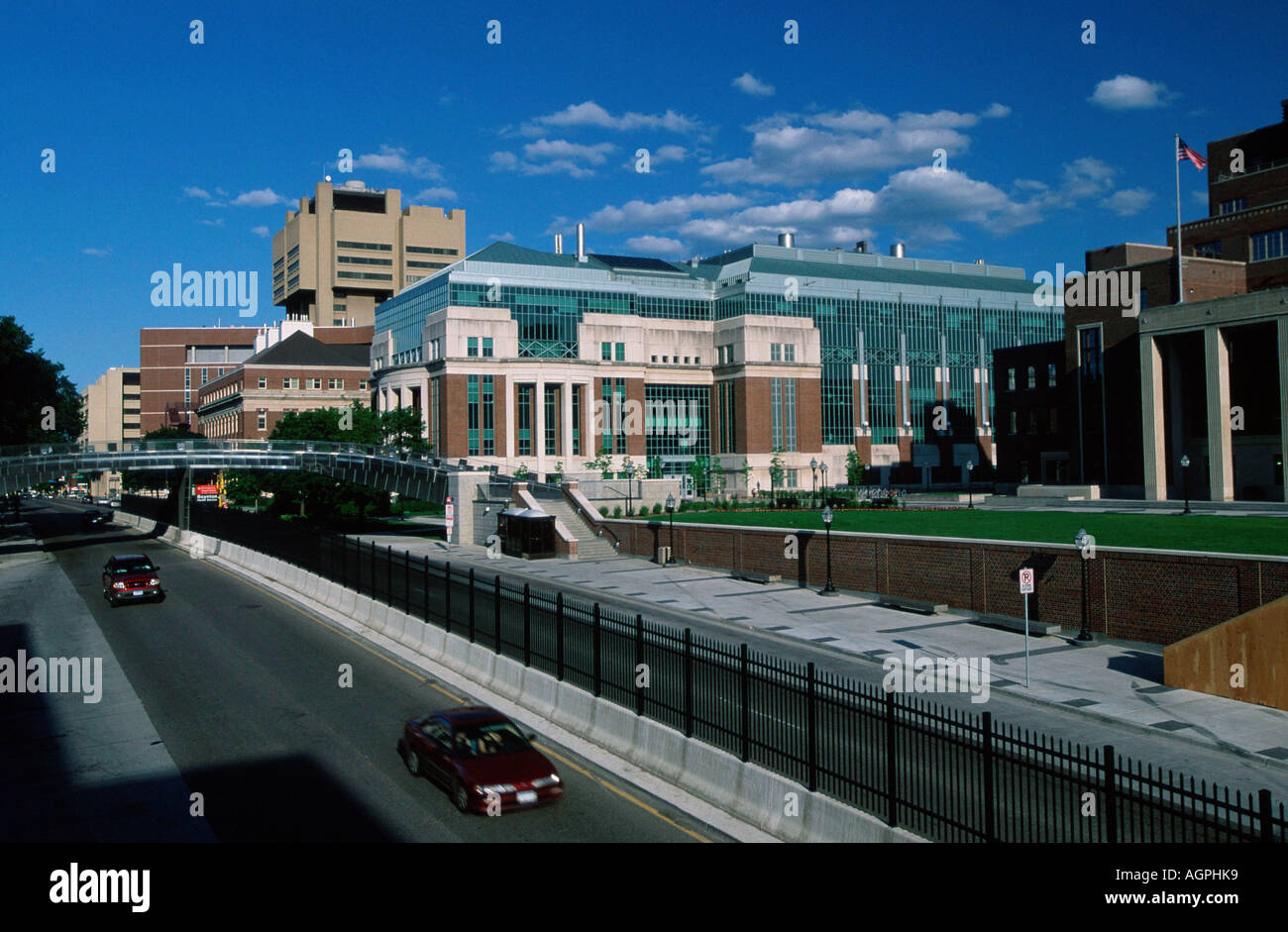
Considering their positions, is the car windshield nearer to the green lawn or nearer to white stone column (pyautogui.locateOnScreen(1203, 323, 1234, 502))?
the green lawn

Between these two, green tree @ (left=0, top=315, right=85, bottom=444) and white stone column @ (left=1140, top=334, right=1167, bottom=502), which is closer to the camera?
white stone column @ (left=1140, top=334, right=1167, bottom=502)

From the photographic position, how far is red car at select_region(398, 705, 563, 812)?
1303 cm

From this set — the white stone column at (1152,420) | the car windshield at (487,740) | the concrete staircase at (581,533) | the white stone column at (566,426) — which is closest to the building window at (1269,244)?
the white stone column at (1152,420)

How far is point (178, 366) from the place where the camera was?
180 metres

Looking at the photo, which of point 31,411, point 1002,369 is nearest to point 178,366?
point 31,411

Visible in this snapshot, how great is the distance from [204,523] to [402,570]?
35.8 metres

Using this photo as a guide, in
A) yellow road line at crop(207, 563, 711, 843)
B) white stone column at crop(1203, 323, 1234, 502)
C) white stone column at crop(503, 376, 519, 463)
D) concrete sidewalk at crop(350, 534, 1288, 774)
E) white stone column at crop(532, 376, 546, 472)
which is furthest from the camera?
white stone column at crop(532, 376, 546, 472)

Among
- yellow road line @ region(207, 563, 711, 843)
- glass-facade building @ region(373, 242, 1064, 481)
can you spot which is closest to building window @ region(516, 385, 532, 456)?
glass-facade building @ region(373, 242, 1064, 481)

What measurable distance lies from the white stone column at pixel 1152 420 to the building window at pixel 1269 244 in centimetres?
1521

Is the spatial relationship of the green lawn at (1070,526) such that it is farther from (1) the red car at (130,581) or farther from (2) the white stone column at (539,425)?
(2) the white stone column at (539,425)

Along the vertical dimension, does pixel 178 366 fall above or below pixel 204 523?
above

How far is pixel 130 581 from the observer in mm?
33438

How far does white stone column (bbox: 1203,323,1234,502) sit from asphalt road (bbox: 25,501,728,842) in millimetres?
48600
